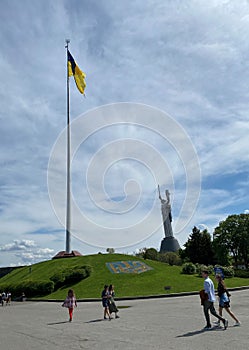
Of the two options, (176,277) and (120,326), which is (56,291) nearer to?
(176,277)

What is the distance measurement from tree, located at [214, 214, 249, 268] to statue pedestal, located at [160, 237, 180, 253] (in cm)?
3609

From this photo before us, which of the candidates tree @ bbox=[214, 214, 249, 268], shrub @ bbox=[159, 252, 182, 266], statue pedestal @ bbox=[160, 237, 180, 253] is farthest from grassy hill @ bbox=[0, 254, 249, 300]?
statue pedestal @ bbox=[160, 237, 180, 253]

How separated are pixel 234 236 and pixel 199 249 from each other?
10303 mm

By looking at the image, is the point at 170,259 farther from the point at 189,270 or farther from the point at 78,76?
the point at 78,76

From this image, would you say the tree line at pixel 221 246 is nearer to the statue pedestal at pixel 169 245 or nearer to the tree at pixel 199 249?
the tree at pixel 199 249

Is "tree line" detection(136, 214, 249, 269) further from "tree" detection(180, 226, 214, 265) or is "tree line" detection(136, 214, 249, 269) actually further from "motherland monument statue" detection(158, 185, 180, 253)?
"motherland monument statue" detection(158, 185, 180, 253)

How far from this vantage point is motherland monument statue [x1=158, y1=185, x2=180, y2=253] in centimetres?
10448

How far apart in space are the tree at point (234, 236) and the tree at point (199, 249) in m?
5.57

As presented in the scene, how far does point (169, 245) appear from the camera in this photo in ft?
343

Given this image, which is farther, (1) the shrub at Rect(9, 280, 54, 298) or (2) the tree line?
(2) the tree line

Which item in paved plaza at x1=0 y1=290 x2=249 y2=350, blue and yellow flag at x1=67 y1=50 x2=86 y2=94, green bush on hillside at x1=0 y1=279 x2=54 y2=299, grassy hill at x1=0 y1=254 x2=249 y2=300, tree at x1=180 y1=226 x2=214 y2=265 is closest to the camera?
paved plaza at x1=0 y1=290 x2=249 y2=350

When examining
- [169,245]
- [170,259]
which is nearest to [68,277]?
[170,259]

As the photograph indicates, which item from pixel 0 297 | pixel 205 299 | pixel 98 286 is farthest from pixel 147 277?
pixel 205 299

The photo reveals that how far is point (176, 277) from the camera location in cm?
3888
